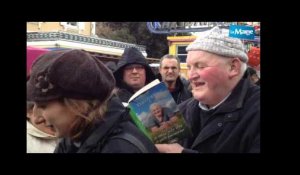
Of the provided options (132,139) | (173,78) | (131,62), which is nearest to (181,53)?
(173,78)

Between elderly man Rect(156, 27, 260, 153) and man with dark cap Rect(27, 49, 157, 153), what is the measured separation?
0.38m

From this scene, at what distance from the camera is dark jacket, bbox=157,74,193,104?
68.2 inches

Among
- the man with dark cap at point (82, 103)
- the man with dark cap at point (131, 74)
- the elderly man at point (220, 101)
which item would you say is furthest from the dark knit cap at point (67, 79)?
the man with dark cap at point (131, 74)

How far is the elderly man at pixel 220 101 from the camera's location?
1540 mm

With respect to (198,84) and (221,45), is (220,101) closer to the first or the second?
(198,84)

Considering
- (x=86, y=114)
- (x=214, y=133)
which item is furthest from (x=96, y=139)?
(x=214, y=133)

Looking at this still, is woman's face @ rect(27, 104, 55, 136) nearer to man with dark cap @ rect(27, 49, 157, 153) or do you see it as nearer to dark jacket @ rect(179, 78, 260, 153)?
man with dark cap @ rect(27, 49, 157, 153)

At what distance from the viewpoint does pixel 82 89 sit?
3.73 ft

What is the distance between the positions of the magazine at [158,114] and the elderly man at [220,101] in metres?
0.05

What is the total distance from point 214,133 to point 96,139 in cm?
59

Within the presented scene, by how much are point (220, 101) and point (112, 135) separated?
62 cm

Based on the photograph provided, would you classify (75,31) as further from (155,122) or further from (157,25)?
(155,122)

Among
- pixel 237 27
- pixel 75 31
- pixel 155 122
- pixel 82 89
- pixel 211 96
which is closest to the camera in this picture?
pixel 82 89

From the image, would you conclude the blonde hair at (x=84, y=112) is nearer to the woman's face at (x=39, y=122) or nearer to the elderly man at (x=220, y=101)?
the woman's face at (x=39, y=122)
